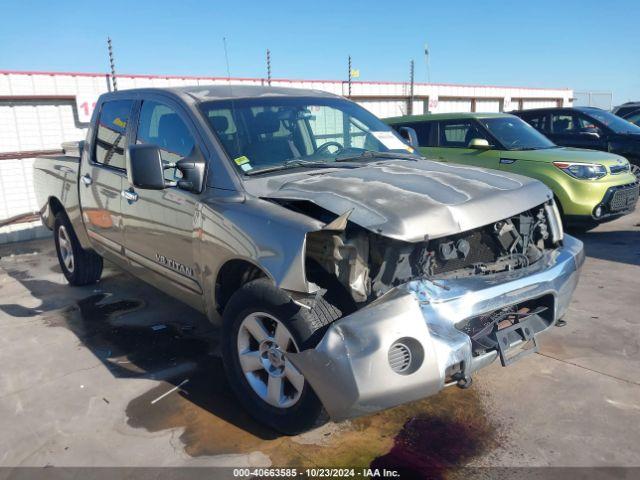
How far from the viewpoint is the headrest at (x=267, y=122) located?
3549 mm

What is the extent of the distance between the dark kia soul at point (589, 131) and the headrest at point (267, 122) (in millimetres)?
7006

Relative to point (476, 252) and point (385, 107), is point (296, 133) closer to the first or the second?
point (476, 252)

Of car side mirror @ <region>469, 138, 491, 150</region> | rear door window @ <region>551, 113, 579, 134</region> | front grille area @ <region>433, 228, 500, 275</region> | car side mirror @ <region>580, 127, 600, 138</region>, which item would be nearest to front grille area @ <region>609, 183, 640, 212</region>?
car side mirror @ <region>469, 138, 491, 150</region>

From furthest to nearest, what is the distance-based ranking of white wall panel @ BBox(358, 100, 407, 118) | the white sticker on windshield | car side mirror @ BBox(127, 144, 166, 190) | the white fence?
white wall panel @ BBox(358, 100, 407, 118) < the white fence < the white sticker on windshield < car side mirror @ BBox(127, 144, 166, 190)

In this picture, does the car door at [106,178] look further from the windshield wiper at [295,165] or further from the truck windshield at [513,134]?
the truck windshield at [513,134]

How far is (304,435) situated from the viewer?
2.89 metres

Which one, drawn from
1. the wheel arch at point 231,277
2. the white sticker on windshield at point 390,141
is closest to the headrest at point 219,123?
the wheel arch at point 231,277

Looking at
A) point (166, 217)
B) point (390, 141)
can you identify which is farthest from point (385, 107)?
point (166, 217)

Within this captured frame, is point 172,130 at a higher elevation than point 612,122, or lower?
higher

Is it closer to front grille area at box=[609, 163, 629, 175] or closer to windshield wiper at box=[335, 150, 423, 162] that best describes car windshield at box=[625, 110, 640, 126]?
front grille area at box=[609, 163, 629, 175]

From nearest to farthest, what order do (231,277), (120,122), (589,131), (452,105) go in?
(231,277) < (120,122) < (589,131) < (452,105)

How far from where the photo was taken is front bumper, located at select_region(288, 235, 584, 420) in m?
2.29

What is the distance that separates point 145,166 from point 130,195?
910mm

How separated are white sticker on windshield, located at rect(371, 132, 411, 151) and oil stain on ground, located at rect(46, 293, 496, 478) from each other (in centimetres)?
191
